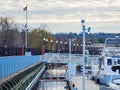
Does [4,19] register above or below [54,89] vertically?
above

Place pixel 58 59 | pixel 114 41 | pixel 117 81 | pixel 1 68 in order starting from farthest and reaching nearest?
1. pixel 58 59
2. pixel 114 41
3. pixel 1 68
4. pixel 117 81

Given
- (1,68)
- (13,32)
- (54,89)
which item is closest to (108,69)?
(54,89)

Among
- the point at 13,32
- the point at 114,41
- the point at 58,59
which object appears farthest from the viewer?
the point at 13,32

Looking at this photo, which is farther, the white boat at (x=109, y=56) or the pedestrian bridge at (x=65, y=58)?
the pedestrian bridge at (x=65, y=58)

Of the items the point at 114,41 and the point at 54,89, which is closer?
the point at 114,41

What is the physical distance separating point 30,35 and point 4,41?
3150 cm

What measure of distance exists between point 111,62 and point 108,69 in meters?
1.77

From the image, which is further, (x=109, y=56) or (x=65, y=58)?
(x=65, y=58)

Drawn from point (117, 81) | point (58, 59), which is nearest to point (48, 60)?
point (58, 59)

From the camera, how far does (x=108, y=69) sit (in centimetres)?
4022

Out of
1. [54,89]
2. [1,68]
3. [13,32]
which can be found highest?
[13,32]

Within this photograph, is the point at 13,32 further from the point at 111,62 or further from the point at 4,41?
the point at 111,62

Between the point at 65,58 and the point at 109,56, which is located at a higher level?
the point at 109,56

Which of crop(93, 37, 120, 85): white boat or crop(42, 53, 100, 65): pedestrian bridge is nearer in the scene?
crop(93, 37, 120, 85): white boat
